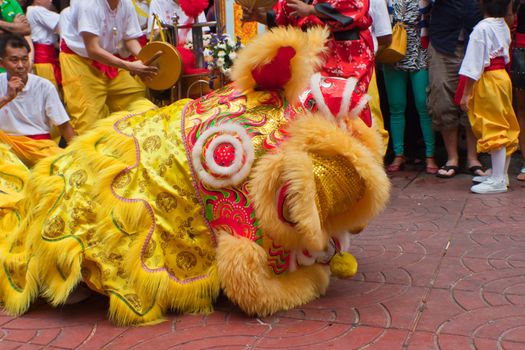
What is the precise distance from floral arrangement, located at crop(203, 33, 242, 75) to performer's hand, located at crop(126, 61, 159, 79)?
60 centimetres

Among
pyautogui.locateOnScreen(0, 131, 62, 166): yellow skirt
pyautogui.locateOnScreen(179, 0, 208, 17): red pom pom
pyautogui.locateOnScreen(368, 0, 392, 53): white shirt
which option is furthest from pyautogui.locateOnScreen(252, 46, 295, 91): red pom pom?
pyautogui.locateOnScreen(368, 0, 392, 53): white shirt

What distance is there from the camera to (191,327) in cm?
279

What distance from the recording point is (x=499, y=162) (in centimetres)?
540

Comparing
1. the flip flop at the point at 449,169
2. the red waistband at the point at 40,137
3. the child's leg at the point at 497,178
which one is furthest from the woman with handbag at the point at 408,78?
the red waistband at the point at 40,137

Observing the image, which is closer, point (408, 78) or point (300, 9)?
point (300, 9)

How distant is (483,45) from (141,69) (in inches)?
106

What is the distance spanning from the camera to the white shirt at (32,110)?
4223 millimetres

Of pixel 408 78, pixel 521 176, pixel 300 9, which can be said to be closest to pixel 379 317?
pixel 300 9

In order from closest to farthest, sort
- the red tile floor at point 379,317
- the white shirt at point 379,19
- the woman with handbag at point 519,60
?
the red tile floor at point 379,317 < the white shirt at point 379,19 < the woman with handbag at point 519,60

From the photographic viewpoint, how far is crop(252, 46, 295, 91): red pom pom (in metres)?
2.81

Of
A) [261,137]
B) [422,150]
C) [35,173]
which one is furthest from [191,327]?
[422,150]

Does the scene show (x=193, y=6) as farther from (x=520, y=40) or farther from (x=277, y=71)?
(x=520, y=40)

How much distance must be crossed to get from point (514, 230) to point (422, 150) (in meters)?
3.00

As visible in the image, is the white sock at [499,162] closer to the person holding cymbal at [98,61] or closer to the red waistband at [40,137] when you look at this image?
the person holding cymbal at [98,61]
